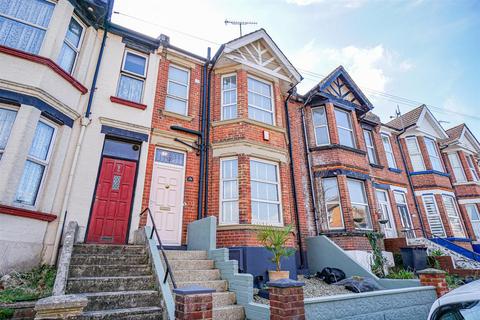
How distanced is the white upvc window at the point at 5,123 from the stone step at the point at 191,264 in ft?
15.1

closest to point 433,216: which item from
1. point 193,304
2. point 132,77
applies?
point 193,304

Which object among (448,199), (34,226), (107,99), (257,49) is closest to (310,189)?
(257,49)

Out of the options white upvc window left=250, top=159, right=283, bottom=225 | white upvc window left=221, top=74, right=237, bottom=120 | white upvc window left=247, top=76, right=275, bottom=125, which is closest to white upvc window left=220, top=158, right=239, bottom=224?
white upvc window left=250, top=159, right=283, bottom=225

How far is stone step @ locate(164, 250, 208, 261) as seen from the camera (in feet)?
20.5

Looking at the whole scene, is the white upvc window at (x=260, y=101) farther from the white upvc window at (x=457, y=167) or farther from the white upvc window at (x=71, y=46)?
the white upvc window at (x=457, y=167)

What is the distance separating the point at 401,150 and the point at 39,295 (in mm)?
17558

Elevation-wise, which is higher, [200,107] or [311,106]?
[311,106]

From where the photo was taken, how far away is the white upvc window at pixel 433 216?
1379 cm

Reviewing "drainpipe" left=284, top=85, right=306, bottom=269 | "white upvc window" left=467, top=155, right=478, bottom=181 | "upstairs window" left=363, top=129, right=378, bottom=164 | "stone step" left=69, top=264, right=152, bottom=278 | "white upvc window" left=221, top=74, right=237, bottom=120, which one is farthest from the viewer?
"white upvc window" left=467, top=155, right=478, bottom=181

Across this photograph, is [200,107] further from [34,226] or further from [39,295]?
[39,295]

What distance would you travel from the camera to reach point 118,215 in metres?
7.30

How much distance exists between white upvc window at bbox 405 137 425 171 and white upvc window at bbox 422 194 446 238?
181cm

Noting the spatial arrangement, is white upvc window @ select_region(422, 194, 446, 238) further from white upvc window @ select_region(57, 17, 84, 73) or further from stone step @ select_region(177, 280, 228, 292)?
white upvc window @ select_region(57, 17, 84, 73)

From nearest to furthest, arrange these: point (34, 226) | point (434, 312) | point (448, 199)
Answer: point (434, 312), point (34, 226), point (448, 199)
